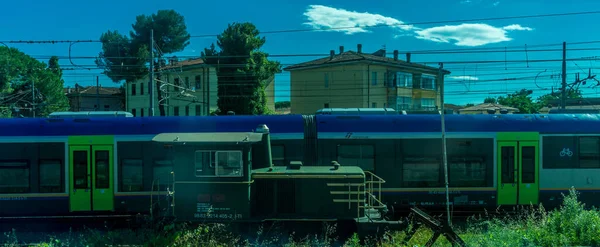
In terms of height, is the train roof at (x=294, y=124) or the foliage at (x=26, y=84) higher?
the foliage at (x=26, y=84)

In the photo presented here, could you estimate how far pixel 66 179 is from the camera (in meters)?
11.7

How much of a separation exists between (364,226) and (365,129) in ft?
11.3

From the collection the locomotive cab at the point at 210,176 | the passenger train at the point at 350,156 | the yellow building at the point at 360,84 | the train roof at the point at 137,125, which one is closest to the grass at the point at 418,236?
the locomotive cab at the point at 210,176

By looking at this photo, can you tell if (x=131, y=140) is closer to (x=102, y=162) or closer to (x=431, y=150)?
(x=102, y=162)

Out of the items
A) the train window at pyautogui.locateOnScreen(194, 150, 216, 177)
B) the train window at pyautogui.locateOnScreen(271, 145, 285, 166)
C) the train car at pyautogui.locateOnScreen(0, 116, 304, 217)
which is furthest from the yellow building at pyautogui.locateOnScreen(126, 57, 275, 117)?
the train window at pyautogui.locateOnScreen(194, 150, 216, 177)

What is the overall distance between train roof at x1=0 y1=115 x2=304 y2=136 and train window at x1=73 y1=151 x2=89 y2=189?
0.60 meters

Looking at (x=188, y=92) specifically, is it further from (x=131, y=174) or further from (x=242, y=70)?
(x=131, y=174)

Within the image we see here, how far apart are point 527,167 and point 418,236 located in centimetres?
491

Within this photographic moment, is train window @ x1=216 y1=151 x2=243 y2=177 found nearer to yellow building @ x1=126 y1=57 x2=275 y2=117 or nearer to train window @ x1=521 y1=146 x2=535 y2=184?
train window @ x1=521 y1=146 x2=535 y2=184

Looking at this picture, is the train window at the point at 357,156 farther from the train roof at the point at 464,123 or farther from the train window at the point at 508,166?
the train window at the point at 508,166

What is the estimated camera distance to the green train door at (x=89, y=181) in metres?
11.7

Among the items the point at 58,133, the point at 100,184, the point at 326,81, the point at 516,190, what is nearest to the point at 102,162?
the point at 100,184

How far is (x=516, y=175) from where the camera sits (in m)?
12.0

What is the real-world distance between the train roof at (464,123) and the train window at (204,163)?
395 centimetres
